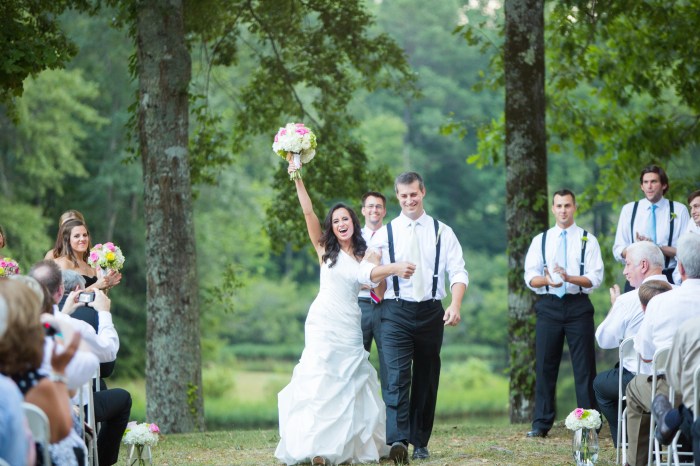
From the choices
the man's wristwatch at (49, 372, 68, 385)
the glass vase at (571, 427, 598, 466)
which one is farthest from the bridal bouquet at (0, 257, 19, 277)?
the glass vase at (571, 427, 598, 466)

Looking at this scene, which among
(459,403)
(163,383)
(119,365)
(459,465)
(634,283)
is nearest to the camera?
(634,283)

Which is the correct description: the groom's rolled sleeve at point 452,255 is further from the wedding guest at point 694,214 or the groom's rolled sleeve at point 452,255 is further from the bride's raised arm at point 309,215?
the wedding guest at point 694,214

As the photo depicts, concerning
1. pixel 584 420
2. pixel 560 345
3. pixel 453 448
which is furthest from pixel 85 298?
pixel 560 345

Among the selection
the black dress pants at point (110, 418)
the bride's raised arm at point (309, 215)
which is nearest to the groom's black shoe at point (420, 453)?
the bride's raised arm at point (309, 215)

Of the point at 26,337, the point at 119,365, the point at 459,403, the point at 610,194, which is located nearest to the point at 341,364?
the point at 26,337

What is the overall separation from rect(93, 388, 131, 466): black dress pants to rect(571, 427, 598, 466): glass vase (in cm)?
321

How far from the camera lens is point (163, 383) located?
12680 millimetres

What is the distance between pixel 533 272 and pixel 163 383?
5.06 metres

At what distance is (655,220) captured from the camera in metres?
9.95

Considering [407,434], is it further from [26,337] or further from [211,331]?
[211,331]

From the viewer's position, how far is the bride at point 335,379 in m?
8.13

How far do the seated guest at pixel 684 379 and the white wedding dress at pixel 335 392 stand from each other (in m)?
2.91

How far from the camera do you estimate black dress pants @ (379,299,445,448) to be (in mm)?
8266

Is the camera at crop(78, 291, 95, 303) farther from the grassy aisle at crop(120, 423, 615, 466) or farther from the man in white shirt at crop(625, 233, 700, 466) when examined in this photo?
the man in white shirt at crop(625, 233, 700, 466)
